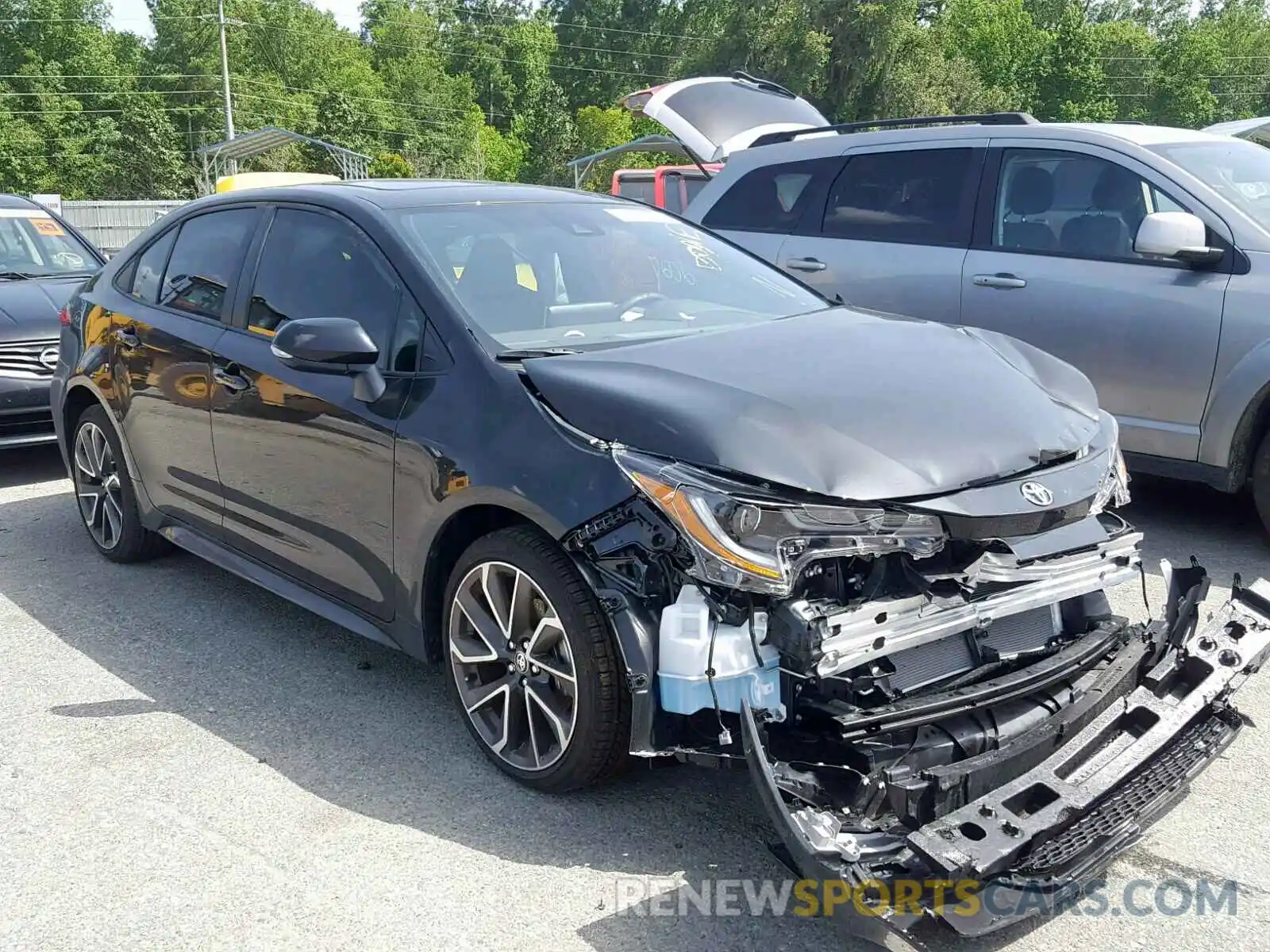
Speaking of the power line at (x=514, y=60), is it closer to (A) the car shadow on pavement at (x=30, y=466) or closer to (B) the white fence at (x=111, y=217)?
(B) the white fence at (x=111, y=217)

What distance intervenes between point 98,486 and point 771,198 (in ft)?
13.4

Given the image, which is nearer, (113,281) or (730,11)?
(113,281)

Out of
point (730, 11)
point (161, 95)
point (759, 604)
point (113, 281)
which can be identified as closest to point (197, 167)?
point (161, 95)

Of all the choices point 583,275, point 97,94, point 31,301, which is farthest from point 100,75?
point 583,275

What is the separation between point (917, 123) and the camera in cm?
667

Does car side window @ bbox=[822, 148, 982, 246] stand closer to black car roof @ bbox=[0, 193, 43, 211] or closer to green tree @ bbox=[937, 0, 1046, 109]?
black car roof @ bbox=[0, 193, 43, 211]

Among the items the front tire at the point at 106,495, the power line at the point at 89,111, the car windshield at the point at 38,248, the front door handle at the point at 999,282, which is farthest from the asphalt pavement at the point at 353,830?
the power line at the point at 89,111

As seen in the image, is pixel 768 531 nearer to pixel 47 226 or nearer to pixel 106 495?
pixel 106 495

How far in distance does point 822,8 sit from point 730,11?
776 cm

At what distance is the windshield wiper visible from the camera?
3.34m

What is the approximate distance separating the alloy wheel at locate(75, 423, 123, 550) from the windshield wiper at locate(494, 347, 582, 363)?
107 inches

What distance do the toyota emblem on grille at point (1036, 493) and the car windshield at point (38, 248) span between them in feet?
24.5

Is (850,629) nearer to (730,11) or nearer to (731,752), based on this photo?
(731,752)

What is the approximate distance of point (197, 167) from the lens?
192 feet
